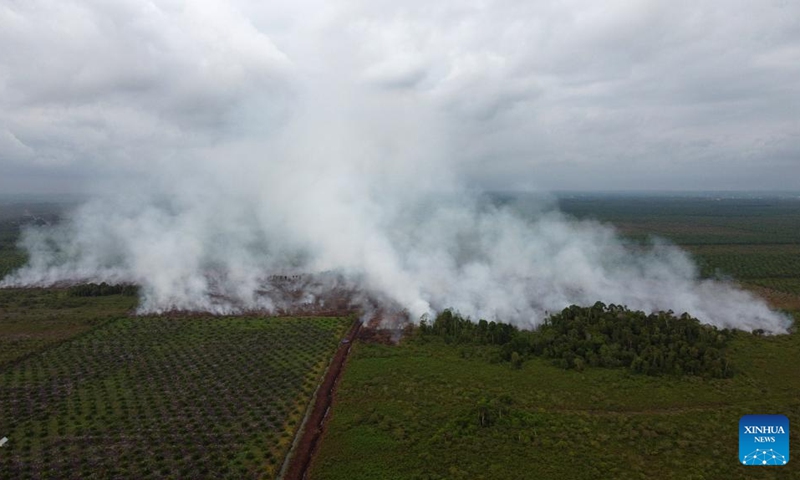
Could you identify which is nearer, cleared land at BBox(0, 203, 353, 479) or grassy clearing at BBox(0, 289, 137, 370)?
cleared land at BBox(0, 203, 353, 479)

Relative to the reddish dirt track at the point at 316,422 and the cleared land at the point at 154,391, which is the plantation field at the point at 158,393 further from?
the reddish dirt track at the point at 316,422

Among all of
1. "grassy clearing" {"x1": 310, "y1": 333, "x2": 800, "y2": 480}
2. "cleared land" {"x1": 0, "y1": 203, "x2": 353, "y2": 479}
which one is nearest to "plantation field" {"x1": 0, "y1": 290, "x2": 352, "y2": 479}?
"cleared land" {"x1": 0, "y1": 203, "x2": 353, "y2": 479}

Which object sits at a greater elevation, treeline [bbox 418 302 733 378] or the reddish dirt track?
treeline [bbox 418 302 733 378]

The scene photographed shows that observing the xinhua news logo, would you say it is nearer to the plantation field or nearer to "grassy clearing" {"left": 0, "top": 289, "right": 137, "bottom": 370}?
the plantation field

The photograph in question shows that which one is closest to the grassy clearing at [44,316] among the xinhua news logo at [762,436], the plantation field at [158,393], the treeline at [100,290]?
the plantation field at [158,393]

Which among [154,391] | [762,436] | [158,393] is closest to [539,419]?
[762,436]

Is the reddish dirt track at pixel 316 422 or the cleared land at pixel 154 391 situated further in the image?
the cleared land at pixel 154 391
